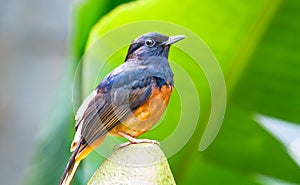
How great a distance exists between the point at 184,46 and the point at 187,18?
109mm

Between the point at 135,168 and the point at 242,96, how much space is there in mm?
226

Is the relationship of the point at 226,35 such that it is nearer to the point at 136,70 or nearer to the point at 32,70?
the point at 136,70

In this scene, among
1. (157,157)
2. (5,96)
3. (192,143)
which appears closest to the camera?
(157,157)

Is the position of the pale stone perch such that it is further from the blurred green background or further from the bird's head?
the blurred green background

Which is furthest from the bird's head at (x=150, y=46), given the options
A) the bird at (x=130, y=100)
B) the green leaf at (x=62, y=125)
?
the green leaf at (x=62, y=125)

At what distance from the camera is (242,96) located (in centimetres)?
43

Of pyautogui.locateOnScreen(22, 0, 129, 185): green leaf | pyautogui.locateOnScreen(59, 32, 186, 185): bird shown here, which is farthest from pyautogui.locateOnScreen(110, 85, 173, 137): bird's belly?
pyautogui.locateOnScreen(22, 0, 129, 185): green leaf

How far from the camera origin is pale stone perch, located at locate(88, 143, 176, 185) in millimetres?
213

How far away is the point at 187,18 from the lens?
37 cm

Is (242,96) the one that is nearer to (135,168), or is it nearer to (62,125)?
(62,125)

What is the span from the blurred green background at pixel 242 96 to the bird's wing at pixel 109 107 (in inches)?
5.5

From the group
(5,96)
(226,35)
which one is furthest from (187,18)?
(5,96)

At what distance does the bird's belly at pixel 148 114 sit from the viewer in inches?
8.8

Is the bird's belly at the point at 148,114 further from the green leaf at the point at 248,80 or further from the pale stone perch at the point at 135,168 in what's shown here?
the green leaf at the point at 248,80
